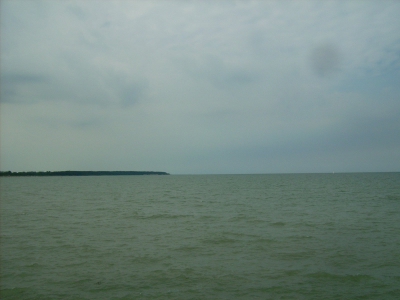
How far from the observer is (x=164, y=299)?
30.6 ft

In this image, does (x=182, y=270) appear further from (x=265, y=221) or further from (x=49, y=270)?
(x=265, y=221)

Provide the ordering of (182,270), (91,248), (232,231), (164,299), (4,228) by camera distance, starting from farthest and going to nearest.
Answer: (4,228) → (232,231) → (91,248) → (182,270) → (164,299)

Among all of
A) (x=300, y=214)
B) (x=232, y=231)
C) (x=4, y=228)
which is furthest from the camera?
(x=300, y=214)

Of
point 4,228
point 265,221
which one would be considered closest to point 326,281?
point 265,221

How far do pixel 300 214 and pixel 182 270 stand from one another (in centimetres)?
1705

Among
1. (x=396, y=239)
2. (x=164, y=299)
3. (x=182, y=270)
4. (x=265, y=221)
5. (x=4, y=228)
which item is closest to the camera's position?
(x=164, y=299)

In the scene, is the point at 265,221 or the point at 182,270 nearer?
the point at 182,270

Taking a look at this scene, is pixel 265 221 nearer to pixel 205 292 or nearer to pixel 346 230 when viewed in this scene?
pixel 346 230

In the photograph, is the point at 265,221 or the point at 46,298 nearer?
the point at 46,298

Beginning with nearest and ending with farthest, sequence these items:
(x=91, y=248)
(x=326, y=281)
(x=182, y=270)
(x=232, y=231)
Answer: (x=326, y=281), (x=182, y=270), (x=91, y=248), (x=232, y=231)

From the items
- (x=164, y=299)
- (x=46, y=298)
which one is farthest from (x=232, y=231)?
(x=46, y=298)

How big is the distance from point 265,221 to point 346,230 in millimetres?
5407

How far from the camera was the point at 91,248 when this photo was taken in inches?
599

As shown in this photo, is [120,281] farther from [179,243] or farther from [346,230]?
[346,230]
